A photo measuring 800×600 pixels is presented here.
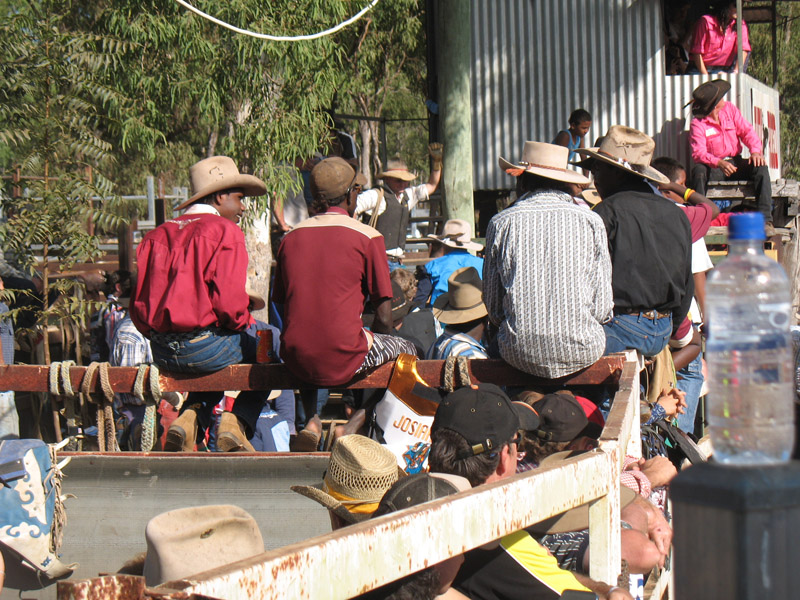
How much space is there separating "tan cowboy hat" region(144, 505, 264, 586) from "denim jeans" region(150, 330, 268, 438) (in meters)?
2.39

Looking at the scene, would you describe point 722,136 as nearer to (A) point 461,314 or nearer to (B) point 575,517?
(A) point 461,314

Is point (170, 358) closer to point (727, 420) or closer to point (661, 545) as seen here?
point (661, 545)

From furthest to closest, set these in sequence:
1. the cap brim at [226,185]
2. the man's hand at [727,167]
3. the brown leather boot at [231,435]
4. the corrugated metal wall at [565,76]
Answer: the corrugated metal wall at [565,76]
the man's hand at [727,167]
the cap brim at [226,185]
the brown leather boot at [231,435]

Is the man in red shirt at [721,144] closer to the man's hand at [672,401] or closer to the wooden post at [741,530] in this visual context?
the man's hand at [672,401]

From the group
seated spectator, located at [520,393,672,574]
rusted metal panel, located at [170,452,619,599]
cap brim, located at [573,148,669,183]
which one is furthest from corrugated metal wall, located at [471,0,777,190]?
rusted metal panel, located at [170,452,619,599]

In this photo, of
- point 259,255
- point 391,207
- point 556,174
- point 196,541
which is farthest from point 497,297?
point 259,255

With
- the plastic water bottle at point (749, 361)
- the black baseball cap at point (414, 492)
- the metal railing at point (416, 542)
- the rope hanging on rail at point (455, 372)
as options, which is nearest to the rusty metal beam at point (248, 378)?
the rope hanging on rail at point (455, 372)

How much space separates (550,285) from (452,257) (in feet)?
12.7

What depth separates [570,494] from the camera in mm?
2906

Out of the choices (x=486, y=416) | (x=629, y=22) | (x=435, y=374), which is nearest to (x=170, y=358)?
(x=435, y=374)

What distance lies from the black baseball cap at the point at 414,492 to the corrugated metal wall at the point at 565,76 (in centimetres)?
924

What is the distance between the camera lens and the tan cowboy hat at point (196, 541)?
2844 millimetres

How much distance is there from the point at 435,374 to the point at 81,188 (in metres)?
4.07

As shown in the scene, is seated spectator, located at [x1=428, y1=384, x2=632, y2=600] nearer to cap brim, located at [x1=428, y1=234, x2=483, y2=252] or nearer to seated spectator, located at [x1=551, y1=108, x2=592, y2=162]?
cap brim, located at [x1=428, y1=234, x2=483, y2=252]
